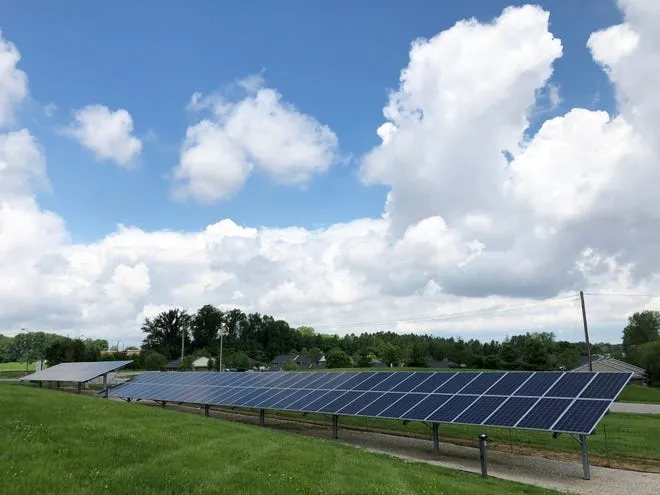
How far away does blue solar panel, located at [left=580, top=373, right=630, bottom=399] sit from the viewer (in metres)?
19.0

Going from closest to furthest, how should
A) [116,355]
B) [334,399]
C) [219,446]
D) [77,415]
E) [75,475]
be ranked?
[75,475] → [219,446] → [77,415] → [334,399] → [116,355]

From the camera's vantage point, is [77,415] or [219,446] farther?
[77,415]

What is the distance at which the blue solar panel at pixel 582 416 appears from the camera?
683 inches

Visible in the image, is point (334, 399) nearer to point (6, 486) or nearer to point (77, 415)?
point (77, 415)

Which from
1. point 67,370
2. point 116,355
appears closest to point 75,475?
point 67,370

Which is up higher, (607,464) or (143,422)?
(143,422)

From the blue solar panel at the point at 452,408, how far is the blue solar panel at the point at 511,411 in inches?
66.7

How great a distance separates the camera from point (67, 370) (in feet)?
203

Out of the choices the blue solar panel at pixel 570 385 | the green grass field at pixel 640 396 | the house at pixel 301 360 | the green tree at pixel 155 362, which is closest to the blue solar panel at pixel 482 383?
the blue solar panel at pixel 570 385

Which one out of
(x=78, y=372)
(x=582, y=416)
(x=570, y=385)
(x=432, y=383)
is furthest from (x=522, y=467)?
(x=78, y=372)

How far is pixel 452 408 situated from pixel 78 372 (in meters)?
50.9

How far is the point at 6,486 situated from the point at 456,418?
1697 cm

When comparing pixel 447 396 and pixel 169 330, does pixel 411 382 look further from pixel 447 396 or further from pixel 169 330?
pixel 169 330

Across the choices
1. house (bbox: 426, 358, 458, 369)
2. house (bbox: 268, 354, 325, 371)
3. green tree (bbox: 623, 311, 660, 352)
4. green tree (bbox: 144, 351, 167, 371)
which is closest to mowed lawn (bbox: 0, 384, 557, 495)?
green tree (bbox: 144, 351, 167, 371)
